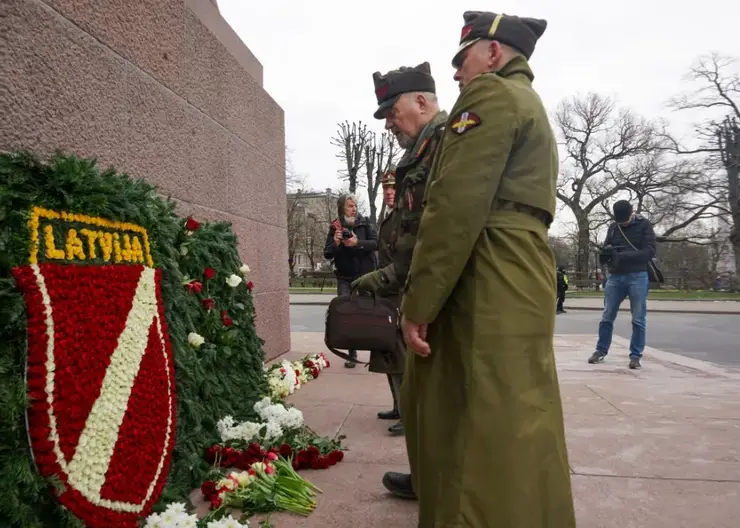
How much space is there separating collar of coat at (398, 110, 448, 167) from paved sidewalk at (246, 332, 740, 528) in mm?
1608

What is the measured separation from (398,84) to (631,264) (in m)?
4.49

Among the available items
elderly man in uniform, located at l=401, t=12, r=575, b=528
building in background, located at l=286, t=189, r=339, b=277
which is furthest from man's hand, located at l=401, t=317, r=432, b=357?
building in background, located at l=286, t=189, r=339, b=277

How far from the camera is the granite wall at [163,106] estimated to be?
7.66 feet

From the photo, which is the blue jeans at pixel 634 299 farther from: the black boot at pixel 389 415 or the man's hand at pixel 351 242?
the black boot at pixel 389 415

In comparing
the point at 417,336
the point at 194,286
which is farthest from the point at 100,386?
the point at 417,336

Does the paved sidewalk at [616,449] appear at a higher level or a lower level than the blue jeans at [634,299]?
lower

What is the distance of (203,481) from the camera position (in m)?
2.72

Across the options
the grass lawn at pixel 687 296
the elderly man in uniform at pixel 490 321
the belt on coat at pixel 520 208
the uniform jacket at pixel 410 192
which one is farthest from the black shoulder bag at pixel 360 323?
the grass lawn at pixel 687 296

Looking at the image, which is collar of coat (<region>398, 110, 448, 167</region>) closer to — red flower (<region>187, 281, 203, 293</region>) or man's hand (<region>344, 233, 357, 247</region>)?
red flower (<region>187, 281, 203, 293</region>)

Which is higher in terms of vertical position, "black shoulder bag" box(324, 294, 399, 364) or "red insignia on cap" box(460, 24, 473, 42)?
"red insignia on cap" box(460, 24, 473, 42)

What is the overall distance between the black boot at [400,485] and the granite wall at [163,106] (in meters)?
2.10

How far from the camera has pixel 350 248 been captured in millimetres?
6129

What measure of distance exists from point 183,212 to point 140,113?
2.64ft

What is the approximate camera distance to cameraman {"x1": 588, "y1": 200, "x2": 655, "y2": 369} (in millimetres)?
6348
